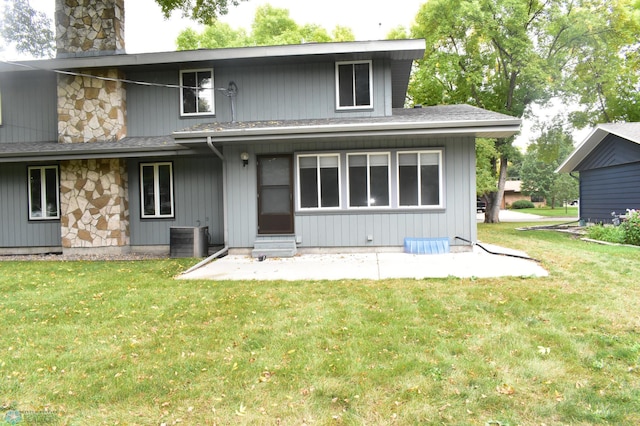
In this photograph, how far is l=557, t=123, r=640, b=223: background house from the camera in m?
13.2

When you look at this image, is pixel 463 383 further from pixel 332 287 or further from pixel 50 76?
pixel 50 76

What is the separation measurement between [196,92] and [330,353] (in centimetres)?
892

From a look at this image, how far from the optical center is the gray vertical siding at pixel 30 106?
10508 mm

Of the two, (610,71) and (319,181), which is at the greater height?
(610,71)

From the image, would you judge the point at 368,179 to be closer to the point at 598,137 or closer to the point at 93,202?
Answer: the point at 93,202

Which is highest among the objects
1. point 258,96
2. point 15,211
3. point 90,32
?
point 90,32

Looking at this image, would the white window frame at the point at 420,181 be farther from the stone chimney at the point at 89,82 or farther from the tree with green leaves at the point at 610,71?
the tree with green leaves at the point at 610,71

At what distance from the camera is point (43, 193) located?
1038 cm

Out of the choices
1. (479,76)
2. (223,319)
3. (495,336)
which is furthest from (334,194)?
(479,76)

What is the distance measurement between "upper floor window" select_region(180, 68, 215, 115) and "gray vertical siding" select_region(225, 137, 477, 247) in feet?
7.18

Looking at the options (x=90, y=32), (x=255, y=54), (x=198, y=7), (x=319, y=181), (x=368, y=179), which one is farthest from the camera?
(x=198, y=7)

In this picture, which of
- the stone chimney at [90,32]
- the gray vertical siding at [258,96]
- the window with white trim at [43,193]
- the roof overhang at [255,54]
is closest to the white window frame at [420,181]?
the gray vertical siding at [258,96]

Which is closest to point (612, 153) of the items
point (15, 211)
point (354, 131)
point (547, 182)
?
point (354, 131)

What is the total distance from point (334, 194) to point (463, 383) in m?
6.32
